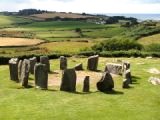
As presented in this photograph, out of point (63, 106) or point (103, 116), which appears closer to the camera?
point (103, 116)

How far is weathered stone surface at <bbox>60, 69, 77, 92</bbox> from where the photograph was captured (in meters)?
35.6

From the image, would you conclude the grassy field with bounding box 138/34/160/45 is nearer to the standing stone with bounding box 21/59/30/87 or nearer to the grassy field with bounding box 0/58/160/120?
the standing stone with bounding box 21/59/30/87

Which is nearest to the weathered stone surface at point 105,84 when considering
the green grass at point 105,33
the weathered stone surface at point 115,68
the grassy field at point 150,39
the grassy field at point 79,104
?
the grassy field at point 79,104

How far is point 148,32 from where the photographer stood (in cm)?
13238

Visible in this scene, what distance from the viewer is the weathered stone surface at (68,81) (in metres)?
35.6

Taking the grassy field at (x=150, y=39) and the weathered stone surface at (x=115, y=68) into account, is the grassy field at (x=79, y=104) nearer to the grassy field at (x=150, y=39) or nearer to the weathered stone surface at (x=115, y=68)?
the weathered stone surface at (x=115, y=68)

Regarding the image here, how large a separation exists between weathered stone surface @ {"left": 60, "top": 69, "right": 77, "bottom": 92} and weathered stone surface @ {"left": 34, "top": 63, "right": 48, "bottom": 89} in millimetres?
1760

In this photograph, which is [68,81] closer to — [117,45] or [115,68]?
[115,68]

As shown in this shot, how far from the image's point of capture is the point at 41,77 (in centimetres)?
3694

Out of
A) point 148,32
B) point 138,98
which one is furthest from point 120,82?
point 148,32

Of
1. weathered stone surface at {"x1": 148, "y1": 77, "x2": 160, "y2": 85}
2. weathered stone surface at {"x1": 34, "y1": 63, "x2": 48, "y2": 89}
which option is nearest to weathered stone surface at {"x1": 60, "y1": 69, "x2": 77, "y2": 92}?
weathered stone surface at {"x1": 34, "y1": 63, "x2": 48, "y2": 89}

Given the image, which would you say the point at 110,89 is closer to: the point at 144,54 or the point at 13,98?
the point at 13,98

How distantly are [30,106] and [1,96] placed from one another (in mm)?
4020

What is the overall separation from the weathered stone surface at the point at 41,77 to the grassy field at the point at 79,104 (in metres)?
0.96
